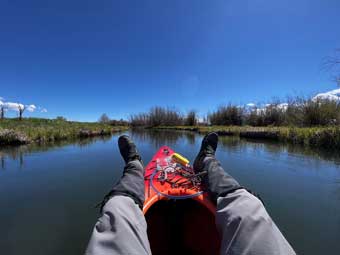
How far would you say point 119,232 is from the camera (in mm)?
876

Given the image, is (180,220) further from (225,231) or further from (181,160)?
(181,160)

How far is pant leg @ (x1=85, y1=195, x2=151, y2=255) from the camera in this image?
809 millimetres

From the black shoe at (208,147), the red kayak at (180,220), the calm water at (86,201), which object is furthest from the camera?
the black shoe at (208,147)

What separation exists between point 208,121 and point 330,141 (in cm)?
2847

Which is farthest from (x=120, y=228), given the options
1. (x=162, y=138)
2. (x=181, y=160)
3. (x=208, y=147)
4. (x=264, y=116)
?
(x=264, y=116)

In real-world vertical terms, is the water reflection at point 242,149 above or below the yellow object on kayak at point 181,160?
below

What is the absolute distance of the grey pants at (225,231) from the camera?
812 mm

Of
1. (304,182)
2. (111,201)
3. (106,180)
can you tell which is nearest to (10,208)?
(106,180)

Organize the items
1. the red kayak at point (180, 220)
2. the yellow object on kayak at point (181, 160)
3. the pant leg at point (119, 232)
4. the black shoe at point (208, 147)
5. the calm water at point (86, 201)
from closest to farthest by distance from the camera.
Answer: the pant leg at point (119, 232)
the red kayak at point (180, 220)
the calm water at point (86, 201)
the black shoe at point (208, 147)
the yellow object on kayak at point (181, 160)

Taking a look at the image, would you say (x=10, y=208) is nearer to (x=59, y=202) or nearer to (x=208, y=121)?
(x=59, y=202)

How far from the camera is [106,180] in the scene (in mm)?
3256

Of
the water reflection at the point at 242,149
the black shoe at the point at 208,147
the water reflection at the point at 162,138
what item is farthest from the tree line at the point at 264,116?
A: the black shoe at the point at 208,147

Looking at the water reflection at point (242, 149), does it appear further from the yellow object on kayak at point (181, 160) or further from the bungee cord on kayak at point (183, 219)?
the bungee cord on kayak at point (183, 219)

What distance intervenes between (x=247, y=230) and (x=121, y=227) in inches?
27.4
